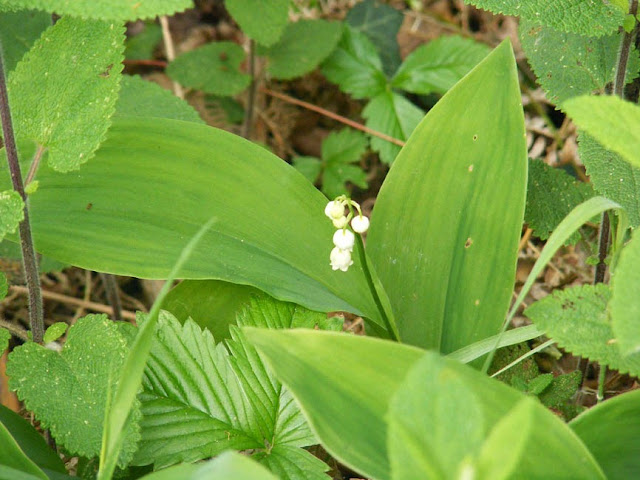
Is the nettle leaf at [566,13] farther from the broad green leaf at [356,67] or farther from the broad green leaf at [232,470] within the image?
the broad green leaf at [356,67]

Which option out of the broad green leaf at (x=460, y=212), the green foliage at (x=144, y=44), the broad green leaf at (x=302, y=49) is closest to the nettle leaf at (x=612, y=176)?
the broad green leaf at (x=460, y=212)

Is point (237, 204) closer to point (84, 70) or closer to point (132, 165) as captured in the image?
Answer: point (132, 165)

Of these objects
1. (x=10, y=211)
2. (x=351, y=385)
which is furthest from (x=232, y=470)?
(x=10, y=211)

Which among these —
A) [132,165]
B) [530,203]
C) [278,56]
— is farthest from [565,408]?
[278,56]

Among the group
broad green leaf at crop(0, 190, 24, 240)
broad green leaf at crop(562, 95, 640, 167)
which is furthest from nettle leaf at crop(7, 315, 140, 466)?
broad green leaf at crop(562, 95, 640, 167)

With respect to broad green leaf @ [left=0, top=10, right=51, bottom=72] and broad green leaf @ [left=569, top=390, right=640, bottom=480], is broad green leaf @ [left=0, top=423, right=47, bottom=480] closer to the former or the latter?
broad green leaf @ [left=569, top=390, right=640, bottom=480]

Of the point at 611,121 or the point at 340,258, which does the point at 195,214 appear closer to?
the point at 340,258

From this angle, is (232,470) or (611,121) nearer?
(232,470)
